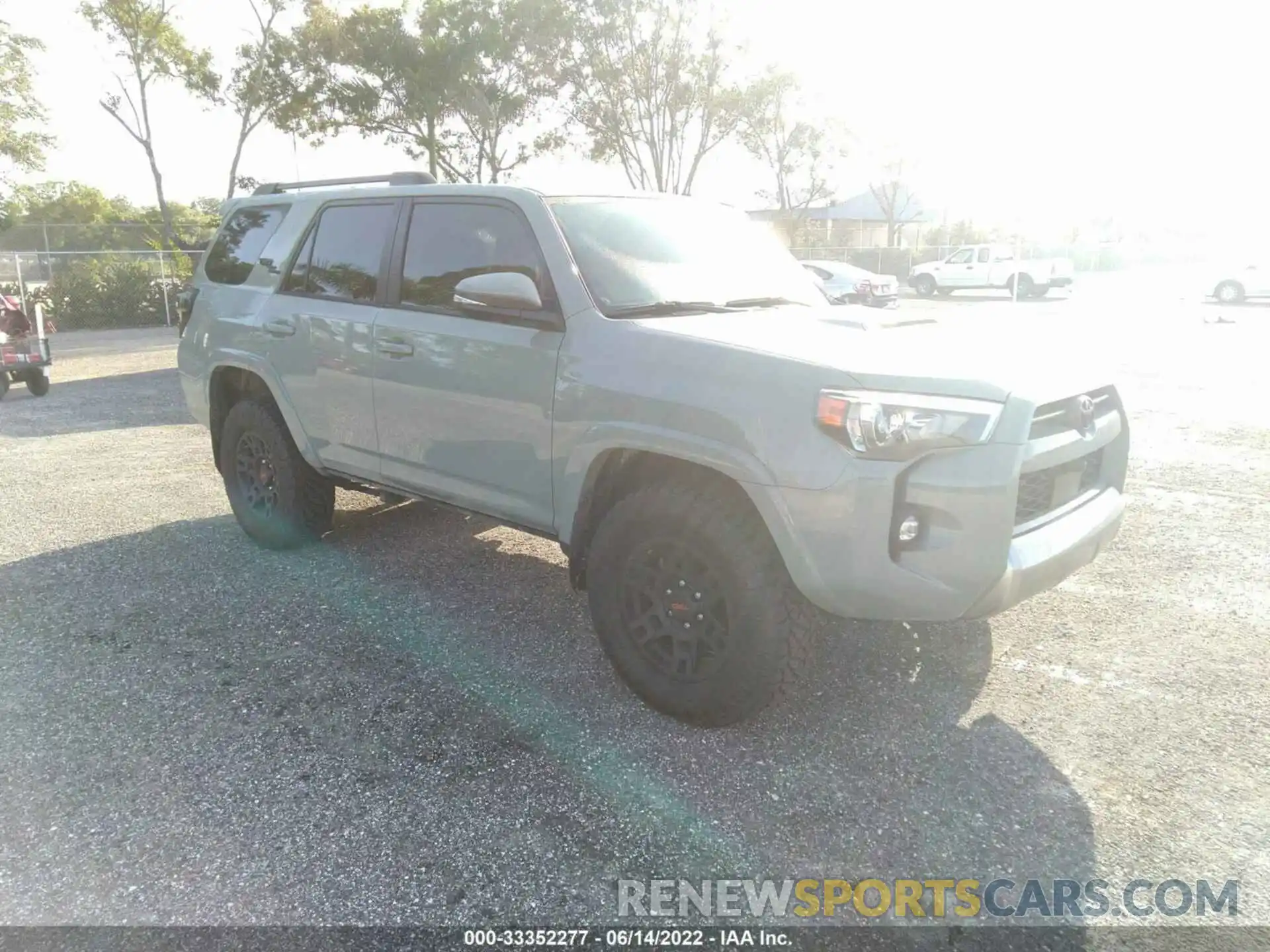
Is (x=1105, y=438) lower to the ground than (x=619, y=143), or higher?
lower

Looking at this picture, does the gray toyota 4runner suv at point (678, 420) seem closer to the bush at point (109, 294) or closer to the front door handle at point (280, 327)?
the front door handle at point (280, 327)

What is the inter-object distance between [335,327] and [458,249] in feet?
2.80

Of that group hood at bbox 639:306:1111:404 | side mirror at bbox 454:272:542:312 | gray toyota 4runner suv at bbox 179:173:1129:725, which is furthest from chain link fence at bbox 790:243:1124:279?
side mirror at bbox 454:272:542:312

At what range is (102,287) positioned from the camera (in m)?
21.8

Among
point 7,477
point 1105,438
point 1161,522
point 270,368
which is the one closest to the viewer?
point 1105,438

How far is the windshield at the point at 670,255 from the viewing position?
140 inches

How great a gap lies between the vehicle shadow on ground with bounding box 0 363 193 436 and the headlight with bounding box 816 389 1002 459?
29.2 ft

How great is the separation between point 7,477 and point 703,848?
7208 mm

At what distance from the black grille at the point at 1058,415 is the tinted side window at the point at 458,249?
184 centimetres

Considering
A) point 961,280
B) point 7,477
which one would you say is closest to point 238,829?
point 7,477

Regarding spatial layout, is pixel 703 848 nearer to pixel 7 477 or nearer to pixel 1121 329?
pixel 7 477

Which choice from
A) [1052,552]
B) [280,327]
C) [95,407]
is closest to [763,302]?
[1052,552]

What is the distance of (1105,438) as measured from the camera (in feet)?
10.8

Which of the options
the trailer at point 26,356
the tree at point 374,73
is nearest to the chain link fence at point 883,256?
the tree at point 374,73
